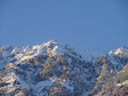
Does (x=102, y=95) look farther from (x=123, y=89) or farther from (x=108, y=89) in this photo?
(x=123, y=89)

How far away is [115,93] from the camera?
16150 centimetres

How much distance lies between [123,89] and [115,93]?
20.7ft

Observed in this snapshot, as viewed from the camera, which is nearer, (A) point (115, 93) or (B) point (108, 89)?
(A) point (115, 93)

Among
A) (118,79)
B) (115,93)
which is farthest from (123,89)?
(118,79)

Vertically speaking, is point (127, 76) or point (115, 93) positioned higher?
point (127, 76)

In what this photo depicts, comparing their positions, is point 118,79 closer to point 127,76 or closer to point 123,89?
point 127,76

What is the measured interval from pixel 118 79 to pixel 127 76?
671cm

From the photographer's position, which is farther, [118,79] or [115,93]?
[118,79]

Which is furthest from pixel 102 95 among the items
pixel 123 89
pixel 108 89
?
pixel 123 89

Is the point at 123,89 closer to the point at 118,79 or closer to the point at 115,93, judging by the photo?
the point at 115,93

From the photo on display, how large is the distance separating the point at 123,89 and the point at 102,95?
20.3m

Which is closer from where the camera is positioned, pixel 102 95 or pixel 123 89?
pixel 123 89

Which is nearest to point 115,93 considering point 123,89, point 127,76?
point 123,89

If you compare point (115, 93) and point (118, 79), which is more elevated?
point (118, 79)
